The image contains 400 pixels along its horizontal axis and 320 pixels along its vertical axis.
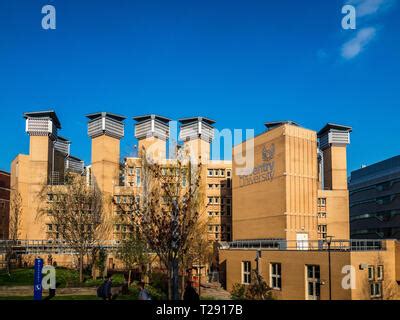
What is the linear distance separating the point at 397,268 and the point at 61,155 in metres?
65.9

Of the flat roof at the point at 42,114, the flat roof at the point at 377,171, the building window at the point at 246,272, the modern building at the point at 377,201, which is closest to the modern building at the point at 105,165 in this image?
the flat roof at the point at 42,114

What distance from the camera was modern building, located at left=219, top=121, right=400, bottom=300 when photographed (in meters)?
29.8

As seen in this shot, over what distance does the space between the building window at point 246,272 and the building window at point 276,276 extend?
397 cm

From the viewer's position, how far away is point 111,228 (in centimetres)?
5981

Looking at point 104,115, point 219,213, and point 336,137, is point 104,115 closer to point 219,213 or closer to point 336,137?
point 219,213

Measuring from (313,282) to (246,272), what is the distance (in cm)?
975

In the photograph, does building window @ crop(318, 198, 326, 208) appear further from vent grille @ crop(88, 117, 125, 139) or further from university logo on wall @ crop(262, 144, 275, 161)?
vent grille @ crop(88, 117, 125, 139)

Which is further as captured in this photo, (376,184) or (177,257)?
(376,184)

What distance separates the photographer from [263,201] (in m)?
50.5

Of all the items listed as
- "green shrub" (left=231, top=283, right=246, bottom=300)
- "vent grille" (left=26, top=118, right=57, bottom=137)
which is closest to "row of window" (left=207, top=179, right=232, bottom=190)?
"vent grille" (left=26, top=118, right=57, bottom=137)

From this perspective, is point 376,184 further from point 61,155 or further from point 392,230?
point 61,155

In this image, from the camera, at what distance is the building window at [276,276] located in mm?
35938
